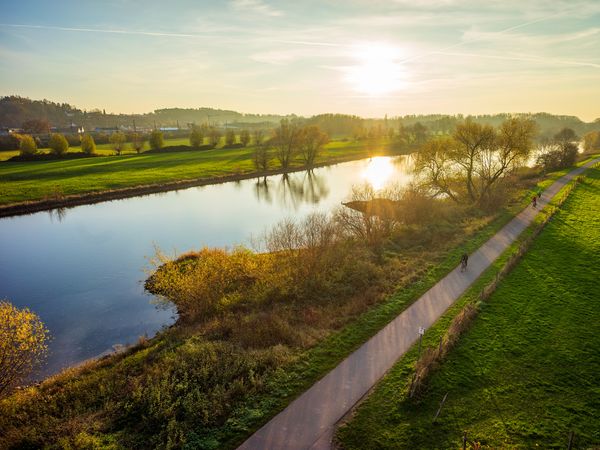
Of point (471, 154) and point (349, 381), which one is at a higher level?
point (471, 154)

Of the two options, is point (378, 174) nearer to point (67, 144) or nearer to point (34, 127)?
point (67, 144)

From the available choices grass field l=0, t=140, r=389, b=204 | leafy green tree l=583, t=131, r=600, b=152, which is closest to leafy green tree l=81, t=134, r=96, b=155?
grass field l=0, t=140, r=389, b=204

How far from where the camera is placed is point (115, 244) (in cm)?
3838

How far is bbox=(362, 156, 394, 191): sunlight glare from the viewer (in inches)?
2472

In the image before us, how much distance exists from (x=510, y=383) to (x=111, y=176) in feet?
232

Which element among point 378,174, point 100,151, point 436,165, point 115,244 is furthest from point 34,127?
point 436,165

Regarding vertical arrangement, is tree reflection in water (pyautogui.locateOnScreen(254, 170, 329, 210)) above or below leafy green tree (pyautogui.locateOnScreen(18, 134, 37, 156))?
below

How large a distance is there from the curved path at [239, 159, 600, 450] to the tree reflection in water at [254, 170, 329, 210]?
31129mm

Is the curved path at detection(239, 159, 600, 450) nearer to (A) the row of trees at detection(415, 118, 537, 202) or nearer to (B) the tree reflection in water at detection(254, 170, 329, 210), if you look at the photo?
(A) the row of trees at detection(415, 118, 537, 202)

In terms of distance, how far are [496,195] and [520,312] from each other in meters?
27.8

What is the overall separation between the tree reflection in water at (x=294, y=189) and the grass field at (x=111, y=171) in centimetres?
889

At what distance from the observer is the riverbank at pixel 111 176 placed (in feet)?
176

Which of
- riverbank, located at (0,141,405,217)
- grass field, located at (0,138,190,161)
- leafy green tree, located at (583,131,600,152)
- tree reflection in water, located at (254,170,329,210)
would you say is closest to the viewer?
riverbank, located at (0,141,405,217)

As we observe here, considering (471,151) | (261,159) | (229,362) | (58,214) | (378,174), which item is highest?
(471,151)
